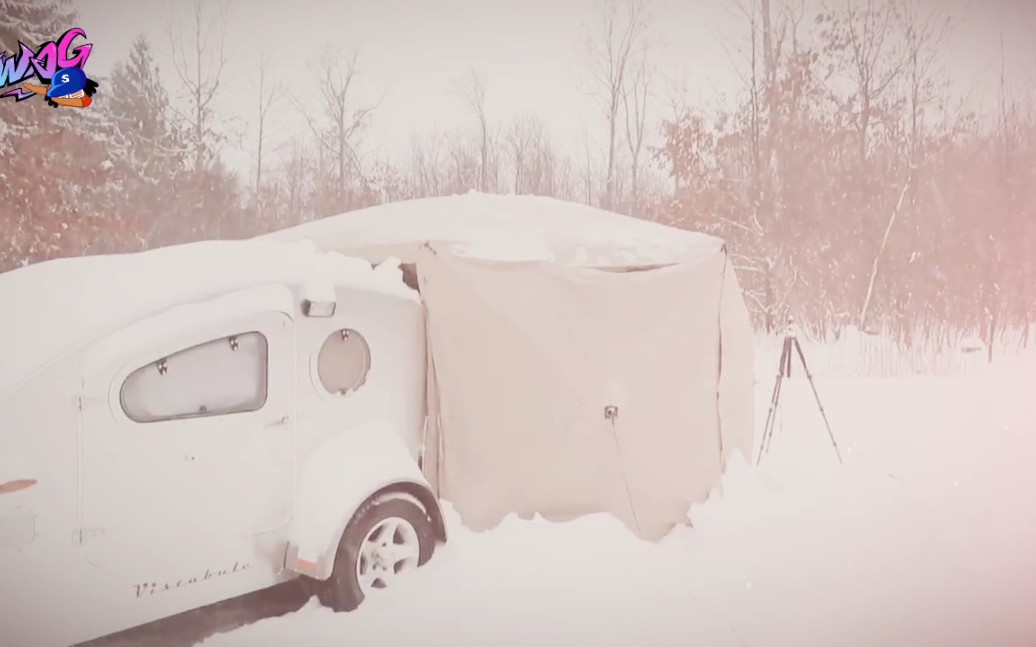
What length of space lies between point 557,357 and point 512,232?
0.76 meters

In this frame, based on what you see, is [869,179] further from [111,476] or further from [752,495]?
[111,476]

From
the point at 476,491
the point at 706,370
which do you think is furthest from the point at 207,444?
the point at 706,370

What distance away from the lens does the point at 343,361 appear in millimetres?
3283

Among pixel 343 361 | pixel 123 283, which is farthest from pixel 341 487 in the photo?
pixel 123 283

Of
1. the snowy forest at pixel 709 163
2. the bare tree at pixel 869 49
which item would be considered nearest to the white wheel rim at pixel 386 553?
the snowy forest at pixel 709 163

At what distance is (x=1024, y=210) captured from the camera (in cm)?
765

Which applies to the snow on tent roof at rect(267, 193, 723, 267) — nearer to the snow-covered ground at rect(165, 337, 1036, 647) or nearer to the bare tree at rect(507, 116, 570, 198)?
the bare tree at rect(507, 116, 570, 198)

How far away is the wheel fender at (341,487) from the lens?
3004mm

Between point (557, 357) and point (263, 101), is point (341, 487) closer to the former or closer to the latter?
point (557, 357)

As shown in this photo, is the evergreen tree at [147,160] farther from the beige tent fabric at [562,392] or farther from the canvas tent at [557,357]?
the beige tent fabric at [562,392]

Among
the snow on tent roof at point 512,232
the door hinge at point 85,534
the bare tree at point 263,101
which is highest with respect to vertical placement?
the bare tree at point 263,101

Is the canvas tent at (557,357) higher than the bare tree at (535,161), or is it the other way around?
the bare tree at (535,161)

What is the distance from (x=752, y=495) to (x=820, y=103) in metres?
5.25

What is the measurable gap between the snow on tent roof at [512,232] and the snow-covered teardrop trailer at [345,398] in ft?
0.06
